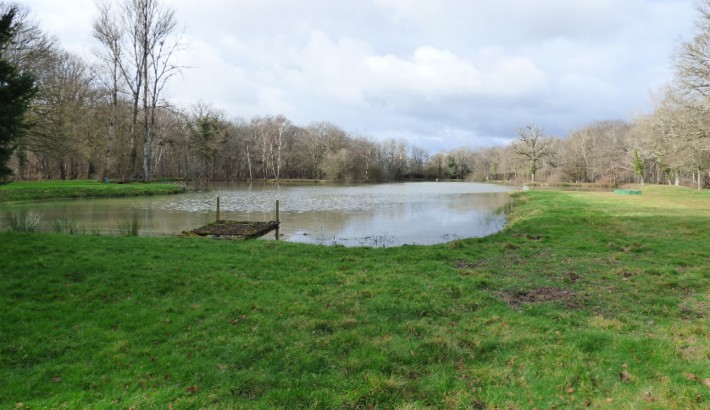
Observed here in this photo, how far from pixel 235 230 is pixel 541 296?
12.0 metres

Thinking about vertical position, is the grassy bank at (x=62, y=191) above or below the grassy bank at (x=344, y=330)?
above

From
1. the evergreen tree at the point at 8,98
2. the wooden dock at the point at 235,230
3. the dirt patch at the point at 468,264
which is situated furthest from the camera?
the wooden dock at the point at 235,230

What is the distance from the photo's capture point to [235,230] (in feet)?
52.0

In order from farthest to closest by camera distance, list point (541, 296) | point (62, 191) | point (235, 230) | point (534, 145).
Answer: point (534, 145) < point (62, 191) < point (235, 230) < point (541, 296)

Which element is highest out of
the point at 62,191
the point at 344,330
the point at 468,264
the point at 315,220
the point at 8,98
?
the point at 8,98

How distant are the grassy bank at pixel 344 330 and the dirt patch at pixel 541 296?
0.17 ft

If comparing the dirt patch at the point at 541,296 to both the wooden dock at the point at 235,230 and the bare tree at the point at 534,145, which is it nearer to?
the wooden dock at the point at 235,230

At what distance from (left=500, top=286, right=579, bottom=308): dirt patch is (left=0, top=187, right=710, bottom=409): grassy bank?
0.05 metres

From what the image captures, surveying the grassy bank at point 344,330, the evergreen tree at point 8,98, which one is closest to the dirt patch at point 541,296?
the grassy bank at point 344,330

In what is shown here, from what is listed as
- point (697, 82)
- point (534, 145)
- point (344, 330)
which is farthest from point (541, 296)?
point (534, 145)

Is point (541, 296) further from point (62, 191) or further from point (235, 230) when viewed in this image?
point (62, 191)

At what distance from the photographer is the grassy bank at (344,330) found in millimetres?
4102

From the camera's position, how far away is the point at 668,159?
129ft

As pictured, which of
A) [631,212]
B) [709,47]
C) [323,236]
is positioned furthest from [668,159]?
[323,236]
